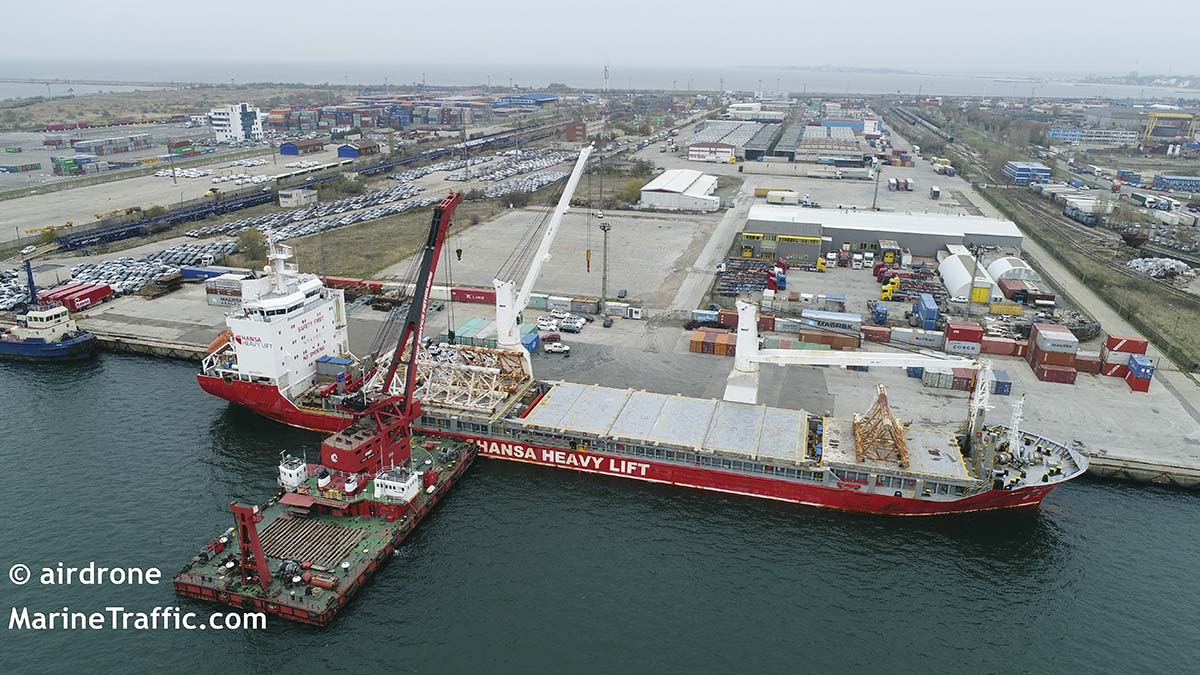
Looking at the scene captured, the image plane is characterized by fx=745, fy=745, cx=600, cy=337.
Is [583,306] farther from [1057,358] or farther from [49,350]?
[49,350]

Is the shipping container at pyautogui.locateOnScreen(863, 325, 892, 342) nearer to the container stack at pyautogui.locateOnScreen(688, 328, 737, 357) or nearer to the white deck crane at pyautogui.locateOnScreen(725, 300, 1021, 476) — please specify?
the container stack at pyautogui.locateOnScreen(688, 328, 737, 357)

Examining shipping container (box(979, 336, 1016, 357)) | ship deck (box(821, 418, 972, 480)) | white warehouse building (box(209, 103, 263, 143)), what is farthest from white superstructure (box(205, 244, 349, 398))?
white warehouse building (box(209, 103, 263, 143))

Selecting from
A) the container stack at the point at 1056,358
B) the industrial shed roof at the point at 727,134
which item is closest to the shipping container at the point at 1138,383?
the container stack at the point at 1056,358

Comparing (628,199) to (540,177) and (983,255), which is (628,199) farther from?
(983,255)

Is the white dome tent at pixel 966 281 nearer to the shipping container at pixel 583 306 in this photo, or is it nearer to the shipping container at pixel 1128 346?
the shipping container at pixel 1128 346

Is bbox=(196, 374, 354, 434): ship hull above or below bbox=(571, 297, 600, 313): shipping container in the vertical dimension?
below
